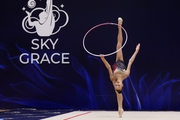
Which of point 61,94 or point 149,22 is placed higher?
point 149,22

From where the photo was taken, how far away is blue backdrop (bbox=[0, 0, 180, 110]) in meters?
9.43

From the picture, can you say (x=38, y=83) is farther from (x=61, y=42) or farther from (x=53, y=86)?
(x=61, y=42)

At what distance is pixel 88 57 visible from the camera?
9656mm

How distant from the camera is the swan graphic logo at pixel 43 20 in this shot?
388 inches

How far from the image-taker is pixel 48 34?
9.85m

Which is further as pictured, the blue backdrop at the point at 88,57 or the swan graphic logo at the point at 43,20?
the swan graphic logo at the point at 43,20

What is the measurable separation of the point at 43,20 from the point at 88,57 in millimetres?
1503

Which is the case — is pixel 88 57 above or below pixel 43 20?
below

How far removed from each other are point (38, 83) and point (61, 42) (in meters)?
1.19

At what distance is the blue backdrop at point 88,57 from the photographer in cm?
943

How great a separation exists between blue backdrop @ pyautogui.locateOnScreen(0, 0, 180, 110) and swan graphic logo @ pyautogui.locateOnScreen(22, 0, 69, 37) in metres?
0.04

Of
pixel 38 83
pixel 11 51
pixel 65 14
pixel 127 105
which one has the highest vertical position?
pixel 65 14

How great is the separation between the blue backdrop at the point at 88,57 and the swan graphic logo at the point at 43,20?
38 millimetres

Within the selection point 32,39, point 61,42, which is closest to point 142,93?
point 61,42
